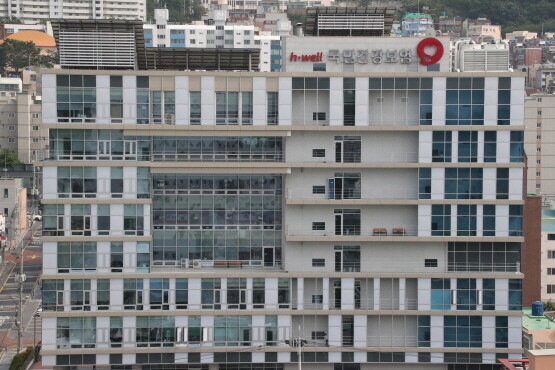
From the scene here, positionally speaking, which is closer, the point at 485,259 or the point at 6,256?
the point at 485,259

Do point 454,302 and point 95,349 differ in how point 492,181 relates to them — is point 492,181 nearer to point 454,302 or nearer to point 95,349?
point 454,302

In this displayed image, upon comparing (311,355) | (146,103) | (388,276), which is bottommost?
(311,355)

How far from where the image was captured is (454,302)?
233ft

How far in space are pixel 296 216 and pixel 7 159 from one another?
105 m

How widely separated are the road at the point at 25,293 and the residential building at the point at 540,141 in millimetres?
59627

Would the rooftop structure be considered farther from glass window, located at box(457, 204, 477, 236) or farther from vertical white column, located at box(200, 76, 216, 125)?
glass window, located at box(457, 204, 477, 236)

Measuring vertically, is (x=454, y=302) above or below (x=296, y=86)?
below

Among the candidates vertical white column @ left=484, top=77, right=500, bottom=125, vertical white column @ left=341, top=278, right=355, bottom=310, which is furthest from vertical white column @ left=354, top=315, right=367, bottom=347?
vertical white column @ left=484, top=77, right=500, bottom=125

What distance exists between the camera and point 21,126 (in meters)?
178

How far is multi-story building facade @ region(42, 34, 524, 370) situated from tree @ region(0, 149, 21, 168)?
101 m

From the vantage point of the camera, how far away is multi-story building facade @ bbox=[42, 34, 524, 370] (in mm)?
69938

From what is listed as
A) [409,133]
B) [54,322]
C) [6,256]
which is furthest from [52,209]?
[6,256]

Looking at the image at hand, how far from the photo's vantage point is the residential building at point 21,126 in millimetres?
176375

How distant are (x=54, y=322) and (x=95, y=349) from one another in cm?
271
